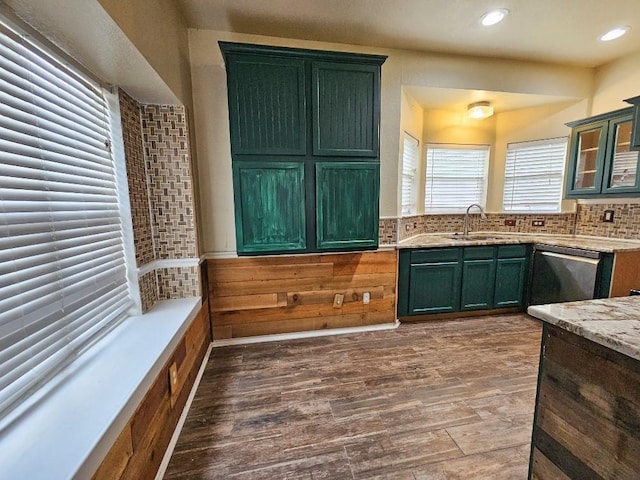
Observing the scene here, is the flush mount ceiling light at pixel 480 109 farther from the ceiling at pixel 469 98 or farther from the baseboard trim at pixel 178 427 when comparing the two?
the baseboard trim at pixel 178 427

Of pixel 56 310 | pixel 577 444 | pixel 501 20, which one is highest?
pixel 501 20

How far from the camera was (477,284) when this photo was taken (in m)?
3.19

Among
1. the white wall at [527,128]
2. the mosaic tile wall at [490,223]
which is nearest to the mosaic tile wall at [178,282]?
the mosaic tile wall at [490,223]

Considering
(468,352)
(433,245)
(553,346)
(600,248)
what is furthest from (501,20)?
(468,352)

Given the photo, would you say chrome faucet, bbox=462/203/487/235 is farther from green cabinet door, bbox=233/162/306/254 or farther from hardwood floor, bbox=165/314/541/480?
green cabinet door, bbox=233/162/306/254

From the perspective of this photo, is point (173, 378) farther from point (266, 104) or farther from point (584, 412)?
point (266, 104)

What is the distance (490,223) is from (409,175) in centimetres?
145

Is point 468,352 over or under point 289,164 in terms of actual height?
under

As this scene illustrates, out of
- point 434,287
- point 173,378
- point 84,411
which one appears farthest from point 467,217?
point 84,411

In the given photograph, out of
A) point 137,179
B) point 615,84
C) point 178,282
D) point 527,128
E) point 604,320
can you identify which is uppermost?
point 615,84

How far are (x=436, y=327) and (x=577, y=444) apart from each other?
2074mm

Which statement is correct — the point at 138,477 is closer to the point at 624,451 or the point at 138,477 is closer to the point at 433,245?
the point at 624,451

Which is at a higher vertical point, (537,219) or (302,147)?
(302,147)

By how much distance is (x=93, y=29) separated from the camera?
1157mm
